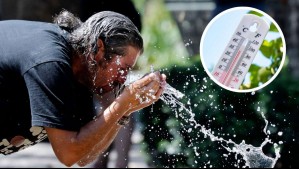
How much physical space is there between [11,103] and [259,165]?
1.93 metres

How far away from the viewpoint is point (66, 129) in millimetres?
3008

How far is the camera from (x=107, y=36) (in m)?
3.10

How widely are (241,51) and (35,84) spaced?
0.92m

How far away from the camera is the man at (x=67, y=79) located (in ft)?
9.77

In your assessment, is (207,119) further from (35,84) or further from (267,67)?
(35,84)

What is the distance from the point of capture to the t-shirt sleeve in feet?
9.68

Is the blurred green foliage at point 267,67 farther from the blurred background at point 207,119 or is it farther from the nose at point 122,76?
the blurred background at point 207,119

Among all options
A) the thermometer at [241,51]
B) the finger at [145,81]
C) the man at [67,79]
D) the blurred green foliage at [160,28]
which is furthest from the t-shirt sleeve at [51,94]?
the blurred green foliage at [160,28]

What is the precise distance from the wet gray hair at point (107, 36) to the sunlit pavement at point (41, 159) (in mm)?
3199

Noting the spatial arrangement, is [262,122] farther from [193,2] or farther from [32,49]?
[193,2]

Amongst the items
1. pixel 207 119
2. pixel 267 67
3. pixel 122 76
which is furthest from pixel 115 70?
pixel 207 119

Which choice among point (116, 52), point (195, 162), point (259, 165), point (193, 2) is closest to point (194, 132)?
point (195, 162)

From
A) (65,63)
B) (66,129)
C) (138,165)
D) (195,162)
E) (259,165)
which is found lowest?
(138,165)

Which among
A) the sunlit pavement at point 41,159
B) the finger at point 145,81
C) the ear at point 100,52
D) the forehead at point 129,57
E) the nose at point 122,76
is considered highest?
the ear at point 100,52
